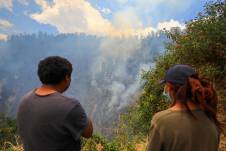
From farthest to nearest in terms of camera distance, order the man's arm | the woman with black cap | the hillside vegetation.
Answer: the hillside vegetation → the man's arm → the woman with black cap

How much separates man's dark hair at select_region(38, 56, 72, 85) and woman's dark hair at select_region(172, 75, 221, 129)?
801 mm

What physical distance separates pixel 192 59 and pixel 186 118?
39.0 ft

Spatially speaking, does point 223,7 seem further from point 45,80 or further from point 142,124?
point 45,80

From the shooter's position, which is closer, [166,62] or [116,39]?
[166,62]

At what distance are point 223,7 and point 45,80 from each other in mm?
12727

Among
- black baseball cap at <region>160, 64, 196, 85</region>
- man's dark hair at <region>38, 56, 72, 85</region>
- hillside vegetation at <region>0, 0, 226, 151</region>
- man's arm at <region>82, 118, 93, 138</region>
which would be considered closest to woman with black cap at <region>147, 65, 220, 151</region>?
black baseball cap at <region>160, 64, 196, 85</region>

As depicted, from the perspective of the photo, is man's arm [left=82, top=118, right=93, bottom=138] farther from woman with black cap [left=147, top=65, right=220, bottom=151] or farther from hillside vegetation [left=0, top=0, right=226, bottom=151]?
hillside vegetation [left=0, top=0, right=226, bottom=151]

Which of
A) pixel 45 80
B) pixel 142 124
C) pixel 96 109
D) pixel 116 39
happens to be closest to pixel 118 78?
pixel 96 109

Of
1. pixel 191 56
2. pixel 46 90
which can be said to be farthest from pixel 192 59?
pixel 46 90

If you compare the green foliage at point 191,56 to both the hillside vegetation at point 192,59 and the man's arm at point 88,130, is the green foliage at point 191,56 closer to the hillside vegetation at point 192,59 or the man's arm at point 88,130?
the hillside vegetation at point 192,59

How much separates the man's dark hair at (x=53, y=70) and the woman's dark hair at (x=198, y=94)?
80 cm

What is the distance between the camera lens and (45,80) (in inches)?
125

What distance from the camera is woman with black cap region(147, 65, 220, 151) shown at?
2701 mm

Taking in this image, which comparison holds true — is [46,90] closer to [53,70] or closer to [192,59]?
[53,70]
